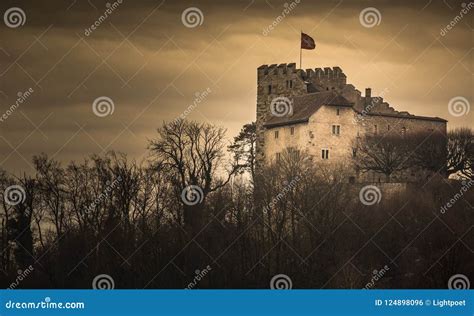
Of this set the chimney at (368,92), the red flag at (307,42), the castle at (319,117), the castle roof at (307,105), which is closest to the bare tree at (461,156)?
the castle at (319,117)

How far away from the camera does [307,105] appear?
75.1 metres

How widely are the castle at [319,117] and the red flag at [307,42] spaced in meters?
5.04

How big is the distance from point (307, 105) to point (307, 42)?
6593 millimetres

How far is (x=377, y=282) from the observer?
51.6 m

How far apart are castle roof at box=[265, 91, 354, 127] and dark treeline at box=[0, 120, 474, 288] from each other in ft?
28.0

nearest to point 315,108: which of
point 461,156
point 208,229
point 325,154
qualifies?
point 325,154

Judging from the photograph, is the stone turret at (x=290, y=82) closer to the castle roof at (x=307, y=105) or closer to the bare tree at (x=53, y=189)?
the castle roof at (x=307, y=105)

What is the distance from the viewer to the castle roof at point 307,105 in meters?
73.8

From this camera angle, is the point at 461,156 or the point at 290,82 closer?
the point at 461,156

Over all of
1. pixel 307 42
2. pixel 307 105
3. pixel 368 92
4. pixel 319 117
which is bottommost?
pixel 319 117

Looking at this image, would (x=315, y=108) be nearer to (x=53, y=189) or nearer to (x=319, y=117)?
(x=319, y=117)

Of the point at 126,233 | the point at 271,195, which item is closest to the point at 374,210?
the point at 271,195

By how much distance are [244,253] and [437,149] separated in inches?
1040

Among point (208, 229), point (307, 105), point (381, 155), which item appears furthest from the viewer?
point (307, 105)
